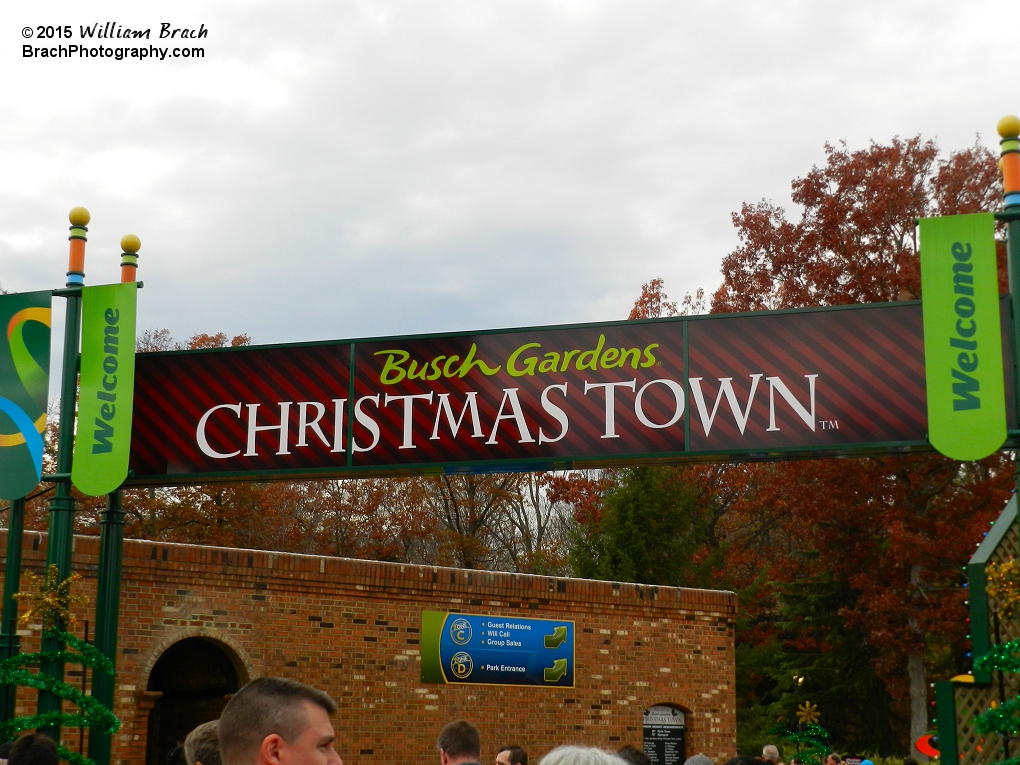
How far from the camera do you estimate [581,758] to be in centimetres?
313

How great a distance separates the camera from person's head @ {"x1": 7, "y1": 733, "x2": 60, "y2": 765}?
15.7ft

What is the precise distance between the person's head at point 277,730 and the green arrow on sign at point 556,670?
48.7ft

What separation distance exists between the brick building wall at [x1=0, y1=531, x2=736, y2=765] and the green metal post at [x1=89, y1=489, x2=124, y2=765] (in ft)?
6.40

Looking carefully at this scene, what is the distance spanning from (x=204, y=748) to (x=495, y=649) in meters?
13.3

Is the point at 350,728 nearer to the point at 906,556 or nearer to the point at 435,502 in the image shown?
the point at 906,556

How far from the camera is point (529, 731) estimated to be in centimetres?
1703

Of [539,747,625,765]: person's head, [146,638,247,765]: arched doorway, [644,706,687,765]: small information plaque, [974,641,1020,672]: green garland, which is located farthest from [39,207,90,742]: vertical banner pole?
[644,706,687,765]: small information plaque

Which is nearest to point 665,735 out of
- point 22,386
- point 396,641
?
point 396,641

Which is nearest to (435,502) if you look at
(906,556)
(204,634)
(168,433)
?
(906,556)

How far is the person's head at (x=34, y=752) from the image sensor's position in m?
4.79

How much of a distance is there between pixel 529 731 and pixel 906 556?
972 cm

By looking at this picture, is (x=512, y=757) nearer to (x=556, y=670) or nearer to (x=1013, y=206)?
(x=1013, y=206)

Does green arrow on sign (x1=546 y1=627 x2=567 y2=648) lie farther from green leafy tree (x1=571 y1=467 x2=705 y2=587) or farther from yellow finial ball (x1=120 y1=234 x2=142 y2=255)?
green leafy tree (x1=571 y1=467 x2=705 y2=587)

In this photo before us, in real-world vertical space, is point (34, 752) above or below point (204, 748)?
below
